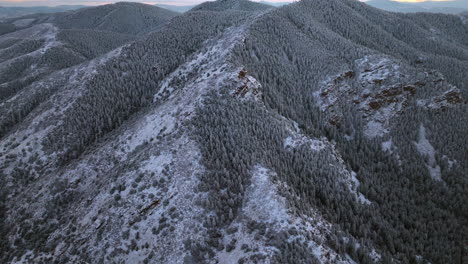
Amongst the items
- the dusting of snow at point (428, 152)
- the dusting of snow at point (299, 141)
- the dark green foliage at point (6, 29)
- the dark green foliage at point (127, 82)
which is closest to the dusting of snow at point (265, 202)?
the dusting of snow at point (299, 141)

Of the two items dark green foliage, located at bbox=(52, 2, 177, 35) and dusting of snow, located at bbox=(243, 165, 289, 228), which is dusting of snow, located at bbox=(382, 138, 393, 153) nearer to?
dusting of snow, located at bbox=(243, 165, 289, 228)

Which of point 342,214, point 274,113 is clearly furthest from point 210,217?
point 274,113

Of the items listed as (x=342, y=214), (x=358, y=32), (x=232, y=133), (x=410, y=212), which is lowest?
(x=410, y=212)

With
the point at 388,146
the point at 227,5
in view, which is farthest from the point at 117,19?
the point at 388,146

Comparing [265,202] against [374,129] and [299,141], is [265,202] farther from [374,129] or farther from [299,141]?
[374,129]

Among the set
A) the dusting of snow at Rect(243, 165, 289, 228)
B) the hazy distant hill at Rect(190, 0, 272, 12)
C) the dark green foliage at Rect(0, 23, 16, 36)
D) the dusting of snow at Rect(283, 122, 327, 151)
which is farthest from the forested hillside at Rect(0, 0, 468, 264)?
the dark green foliage at Rect(0, 23, 16, 36)

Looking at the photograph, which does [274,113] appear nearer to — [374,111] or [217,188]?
[217,188]

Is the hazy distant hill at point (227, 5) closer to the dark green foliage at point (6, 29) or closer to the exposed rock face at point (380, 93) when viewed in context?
the exposed rock face at point (380, 93)
